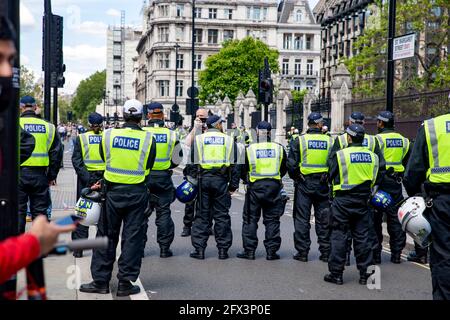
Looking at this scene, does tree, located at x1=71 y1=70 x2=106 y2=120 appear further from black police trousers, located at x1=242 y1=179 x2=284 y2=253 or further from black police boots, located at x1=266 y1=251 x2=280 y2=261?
black police boots, located at x1=266 y1=251 x2=280 y2=261

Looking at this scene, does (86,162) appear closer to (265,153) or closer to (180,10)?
(265,153)

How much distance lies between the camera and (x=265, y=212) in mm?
9383

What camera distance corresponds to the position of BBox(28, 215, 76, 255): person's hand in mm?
2629

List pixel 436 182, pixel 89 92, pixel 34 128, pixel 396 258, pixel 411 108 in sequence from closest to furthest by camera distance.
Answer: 1. pixel 436 182
2. pixel 34 128
3. pixel 396 258
4. pixel 411 108
5. pixel 89 92

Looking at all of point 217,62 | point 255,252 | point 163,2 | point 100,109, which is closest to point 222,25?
point 163,2

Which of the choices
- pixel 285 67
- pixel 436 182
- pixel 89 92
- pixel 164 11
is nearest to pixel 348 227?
pixel 436 182

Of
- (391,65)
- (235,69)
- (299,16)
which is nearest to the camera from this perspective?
(391,65)

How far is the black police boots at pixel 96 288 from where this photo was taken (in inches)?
272

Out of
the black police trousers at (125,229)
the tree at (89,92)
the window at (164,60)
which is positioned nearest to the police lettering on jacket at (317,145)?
the black police trousers at (125,229)

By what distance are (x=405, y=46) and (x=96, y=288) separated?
6.90 m

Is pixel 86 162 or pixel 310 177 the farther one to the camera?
pixel 86 162

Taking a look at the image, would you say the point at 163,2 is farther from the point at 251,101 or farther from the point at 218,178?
the point at 218,178

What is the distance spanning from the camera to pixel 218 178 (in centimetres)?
931
